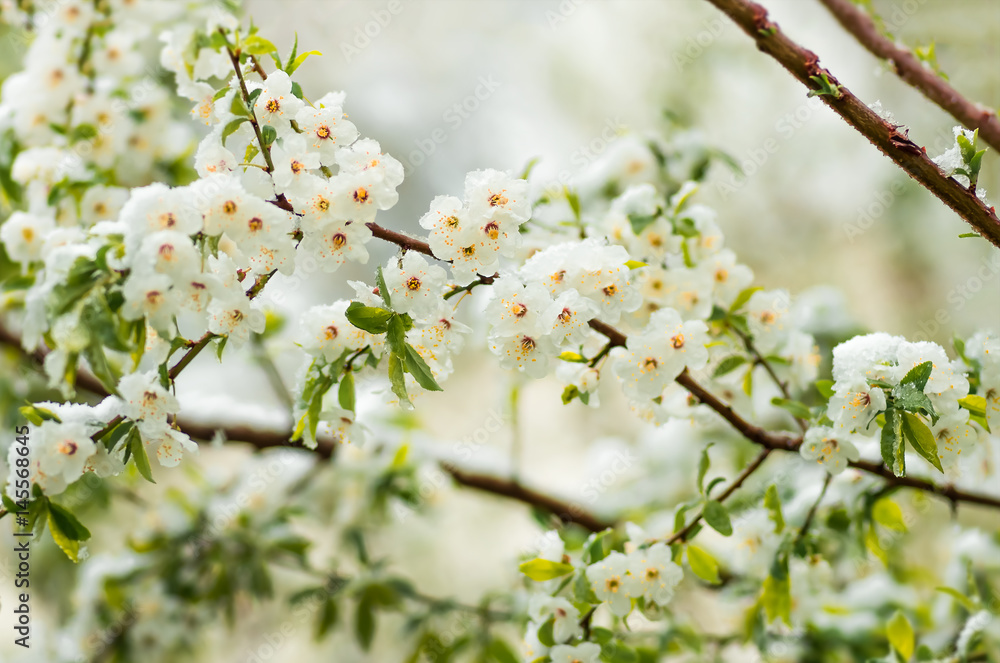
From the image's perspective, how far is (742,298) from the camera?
1336 mm

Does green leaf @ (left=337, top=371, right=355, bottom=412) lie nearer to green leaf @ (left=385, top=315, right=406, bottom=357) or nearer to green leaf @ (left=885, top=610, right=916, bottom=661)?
green leaf @ (left=385, top=315, right=406, bottom=357)

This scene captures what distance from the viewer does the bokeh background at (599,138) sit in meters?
3.53

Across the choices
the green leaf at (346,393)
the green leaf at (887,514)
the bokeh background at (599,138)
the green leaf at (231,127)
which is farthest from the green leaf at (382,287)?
the bokeh background at (599,138)

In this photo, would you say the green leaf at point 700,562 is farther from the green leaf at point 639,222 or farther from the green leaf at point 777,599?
the green leaf at point 639,222

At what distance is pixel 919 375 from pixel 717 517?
351 mm

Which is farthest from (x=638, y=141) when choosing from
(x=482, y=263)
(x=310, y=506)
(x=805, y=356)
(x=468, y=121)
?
(x=468, y=121)

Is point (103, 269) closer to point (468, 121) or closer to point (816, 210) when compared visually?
point (468, 121)

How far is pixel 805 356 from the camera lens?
1.42 meters

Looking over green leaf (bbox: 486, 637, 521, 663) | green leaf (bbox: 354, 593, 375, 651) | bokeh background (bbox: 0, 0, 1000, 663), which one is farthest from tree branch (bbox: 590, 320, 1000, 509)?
bokeh background (bbox: 0, 0, 1000, 663)

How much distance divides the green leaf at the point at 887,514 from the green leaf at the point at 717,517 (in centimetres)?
38

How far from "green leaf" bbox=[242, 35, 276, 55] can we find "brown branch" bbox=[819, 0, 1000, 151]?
1069mm

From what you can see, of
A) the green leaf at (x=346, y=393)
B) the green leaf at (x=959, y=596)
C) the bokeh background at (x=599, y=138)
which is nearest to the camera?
A: the green leaf at (x=346, y=393)

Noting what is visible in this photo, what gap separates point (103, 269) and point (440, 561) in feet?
10.3

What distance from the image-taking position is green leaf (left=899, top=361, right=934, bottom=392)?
974 millimetres
